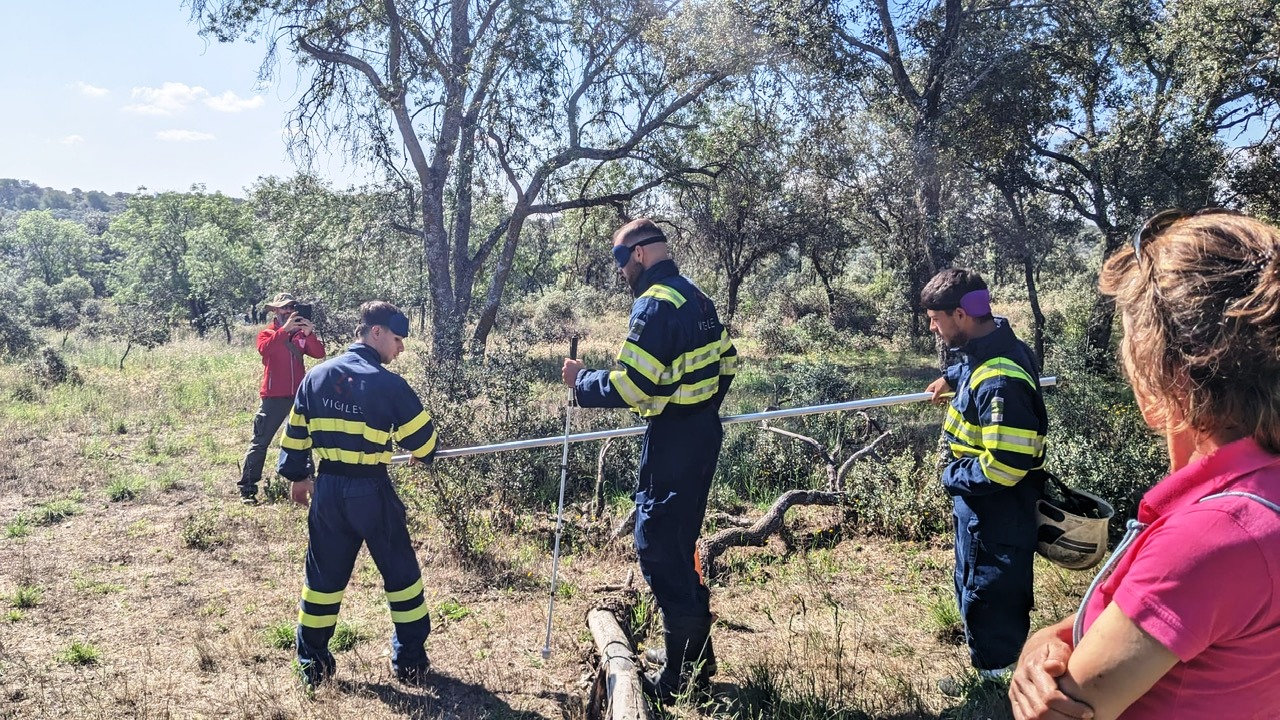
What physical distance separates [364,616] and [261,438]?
11.9 feet

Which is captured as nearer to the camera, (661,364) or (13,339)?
(661,364)

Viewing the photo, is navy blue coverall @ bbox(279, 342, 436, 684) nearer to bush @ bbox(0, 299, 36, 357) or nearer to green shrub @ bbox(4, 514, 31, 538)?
green shrub @ bbox(4, 514, 31, 538)

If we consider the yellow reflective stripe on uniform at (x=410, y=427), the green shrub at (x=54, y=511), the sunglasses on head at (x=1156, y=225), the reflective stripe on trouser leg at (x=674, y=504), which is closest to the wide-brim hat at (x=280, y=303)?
the green shrub at (x=54, y=511)

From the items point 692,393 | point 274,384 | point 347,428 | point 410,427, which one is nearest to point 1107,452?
point 692,393

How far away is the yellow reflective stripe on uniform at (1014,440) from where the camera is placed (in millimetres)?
3178

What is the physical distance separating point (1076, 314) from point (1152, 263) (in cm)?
2211

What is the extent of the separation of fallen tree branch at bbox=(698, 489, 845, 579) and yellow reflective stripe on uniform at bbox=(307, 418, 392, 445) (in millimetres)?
2525

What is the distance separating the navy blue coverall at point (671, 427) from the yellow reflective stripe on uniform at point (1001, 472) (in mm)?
1171

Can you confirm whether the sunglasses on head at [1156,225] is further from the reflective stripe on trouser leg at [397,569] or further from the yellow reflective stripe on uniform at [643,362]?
the reflective stripe on trouser leg at [397,569]

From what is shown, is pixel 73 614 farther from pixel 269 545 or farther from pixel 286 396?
pixel 286 396

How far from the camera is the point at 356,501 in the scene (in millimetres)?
4117

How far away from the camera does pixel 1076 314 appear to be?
20.5 meters

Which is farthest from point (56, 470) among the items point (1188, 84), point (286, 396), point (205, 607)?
point (1188, 84)

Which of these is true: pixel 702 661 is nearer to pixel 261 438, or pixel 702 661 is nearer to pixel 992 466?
pixel 992 466
